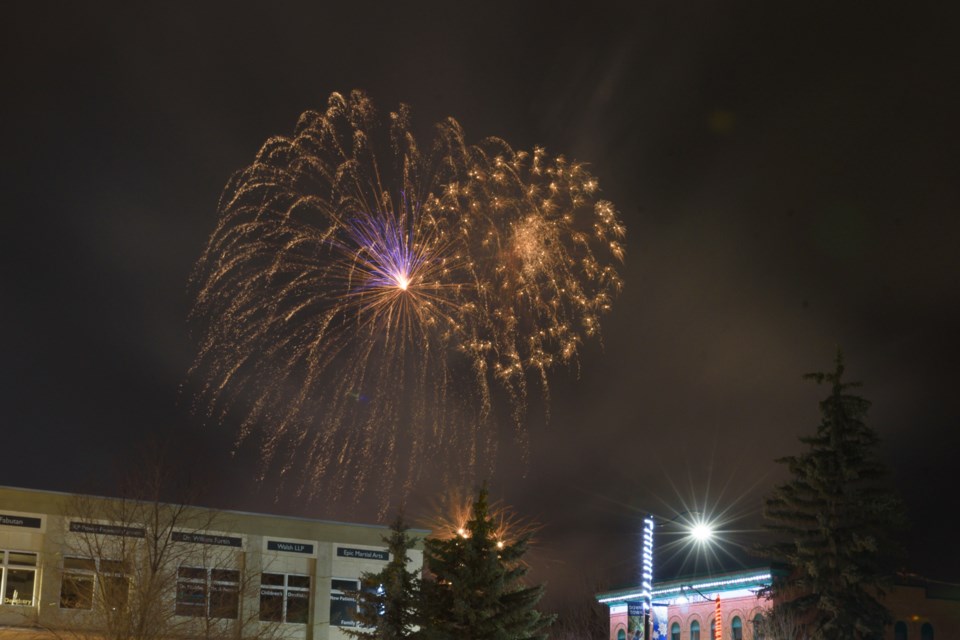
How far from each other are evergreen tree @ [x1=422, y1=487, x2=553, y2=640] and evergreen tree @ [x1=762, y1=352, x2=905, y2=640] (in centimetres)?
2036

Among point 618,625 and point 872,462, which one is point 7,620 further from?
point 618,625

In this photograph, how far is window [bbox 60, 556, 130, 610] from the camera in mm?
29797

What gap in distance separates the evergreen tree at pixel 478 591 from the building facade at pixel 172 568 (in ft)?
9.79

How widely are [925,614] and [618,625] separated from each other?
61.5 feet

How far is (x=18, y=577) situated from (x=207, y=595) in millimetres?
12062

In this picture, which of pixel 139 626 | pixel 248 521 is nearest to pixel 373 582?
pixel 139 626

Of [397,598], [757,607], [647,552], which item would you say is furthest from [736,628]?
[397,598]

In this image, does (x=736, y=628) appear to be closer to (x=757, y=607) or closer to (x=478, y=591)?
(x=757, y=607)

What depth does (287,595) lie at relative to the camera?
147ft

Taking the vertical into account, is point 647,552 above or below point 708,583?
below

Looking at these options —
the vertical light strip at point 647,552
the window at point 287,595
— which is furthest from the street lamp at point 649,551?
the window at point 287,595

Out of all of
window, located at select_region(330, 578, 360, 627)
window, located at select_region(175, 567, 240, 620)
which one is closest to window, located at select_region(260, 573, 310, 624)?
window, located at select_region(330, 578, 360, 627)

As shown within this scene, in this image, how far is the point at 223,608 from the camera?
32344 millimetres

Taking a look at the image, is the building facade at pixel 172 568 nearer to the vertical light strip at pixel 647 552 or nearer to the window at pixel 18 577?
the window at pixel 18 577
